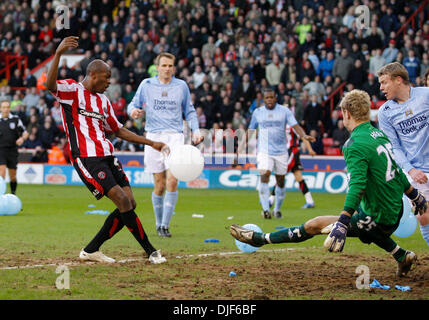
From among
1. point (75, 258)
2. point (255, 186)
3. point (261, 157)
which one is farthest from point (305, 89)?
point (75, 258)

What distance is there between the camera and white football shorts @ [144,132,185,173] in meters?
10.8

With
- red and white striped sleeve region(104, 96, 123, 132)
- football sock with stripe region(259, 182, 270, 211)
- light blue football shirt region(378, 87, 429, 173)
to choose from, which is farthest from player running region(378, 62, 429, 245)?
football sock with stripe region(259, 182, 270, 211)

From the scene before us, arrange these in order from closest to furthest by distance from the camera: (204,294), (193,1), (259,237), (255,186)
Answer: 1. (204,294)
2. (259,237)
3. (255,186)
4. (193,1)

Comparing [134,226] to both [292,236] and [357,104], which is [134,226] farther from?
[357,104]

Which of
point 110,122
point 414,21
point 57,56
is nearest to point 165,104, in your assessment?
point 110,122

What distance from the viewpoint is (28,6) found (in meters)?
32.2

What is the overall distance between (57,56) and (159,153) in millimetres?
3918

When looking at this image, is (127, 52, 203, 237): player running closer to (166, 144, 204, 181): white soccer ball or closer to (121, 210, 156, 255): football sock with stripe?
A: (166, 144, 204, 181): white soccer ball

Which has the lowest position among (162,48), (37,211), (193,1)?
(37,211)

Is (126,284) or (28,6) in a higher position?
(28,6)

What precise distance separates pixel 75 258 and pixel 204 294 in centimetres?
272

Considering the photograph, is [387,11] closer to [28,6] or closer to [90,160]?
[28,6]

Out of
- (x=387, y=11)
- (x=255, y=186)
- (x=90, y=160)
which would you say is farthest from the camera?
(x=387, y=11)

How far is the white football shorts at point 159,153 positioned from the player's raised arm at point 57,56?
3.40 metres
